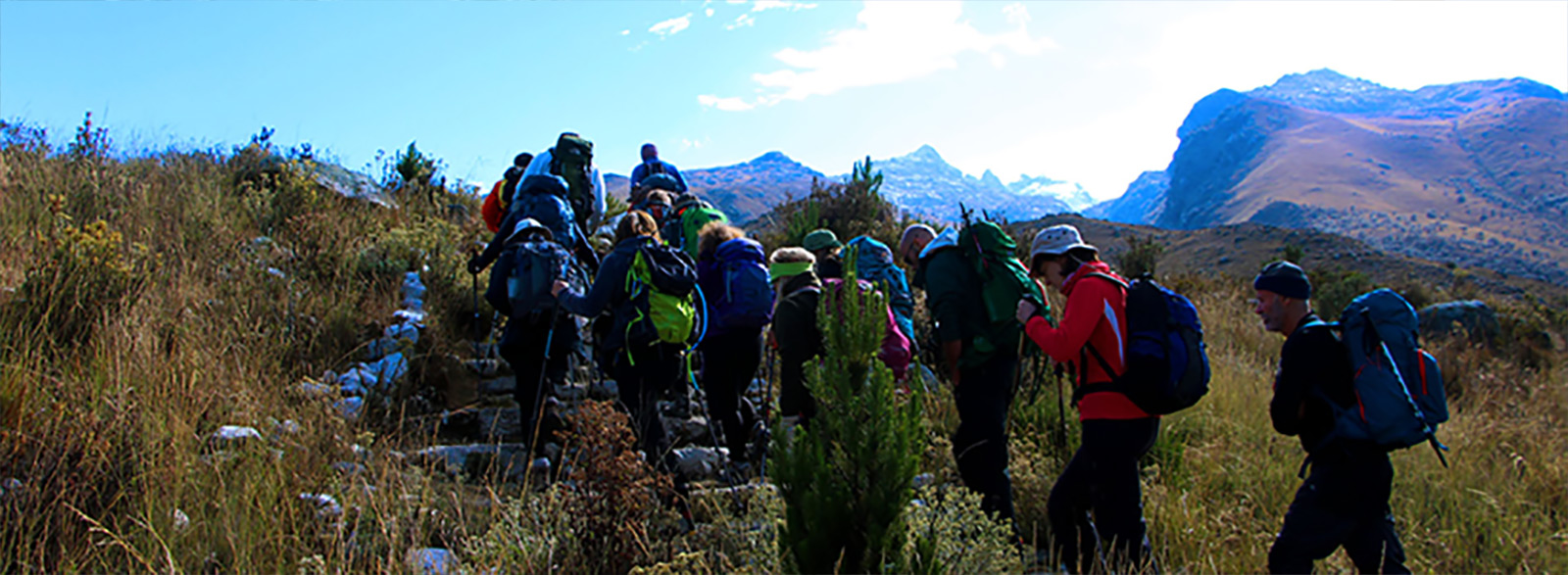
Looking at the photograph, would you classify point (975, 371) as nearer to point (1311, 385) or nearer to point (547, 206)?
point (1311, 385)

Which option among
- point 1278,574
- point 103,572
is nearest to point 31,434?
point 103,572

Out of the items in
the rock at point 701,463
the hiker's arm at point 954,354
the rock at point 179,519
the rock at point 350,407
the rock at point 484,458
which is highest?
the hiker's arm at point 954,354

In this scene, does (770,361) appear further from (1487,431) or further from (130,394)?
(1487,431)

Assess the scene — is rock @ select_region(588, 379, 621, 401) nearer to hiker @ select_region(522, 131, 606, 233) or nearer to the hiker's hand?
hiker @ select_region(522, 131, 606, 233)

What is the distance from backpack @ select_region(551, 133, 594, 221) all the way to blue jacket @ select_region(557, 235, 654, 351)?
203 centimetres

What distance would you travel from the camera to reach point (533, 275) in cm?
429

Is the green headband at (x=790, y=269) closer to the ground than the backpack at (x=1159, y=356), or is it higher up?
higher up

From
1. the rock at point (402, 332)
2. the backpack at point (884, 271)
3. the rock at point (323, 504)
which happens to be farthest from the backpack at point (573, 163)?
the rock at point (323, 504)

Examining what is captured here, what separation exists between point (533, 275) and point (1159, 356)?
326 centimetres

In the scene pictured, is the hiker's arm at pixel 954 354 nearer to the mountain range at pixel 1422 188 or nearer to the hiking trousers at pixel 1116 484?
the hiking trousers at pixel 1116 484

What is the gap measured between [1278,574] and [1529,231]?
152903 millimetres

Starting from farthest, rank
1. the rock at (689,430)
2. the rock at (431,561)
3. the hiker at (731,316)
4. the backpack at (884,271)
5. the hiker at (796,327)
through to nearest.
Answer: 1. the rock at (689,430)
2. the backpack at (884,271)
3. the hiker at (731,316)
4. the hiker at (796,327)
5. the rock at (431,561)

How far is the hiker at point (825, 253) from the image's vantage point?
4.77m

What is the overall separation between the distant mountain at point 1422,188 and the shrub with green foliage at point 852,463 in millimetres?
108942
